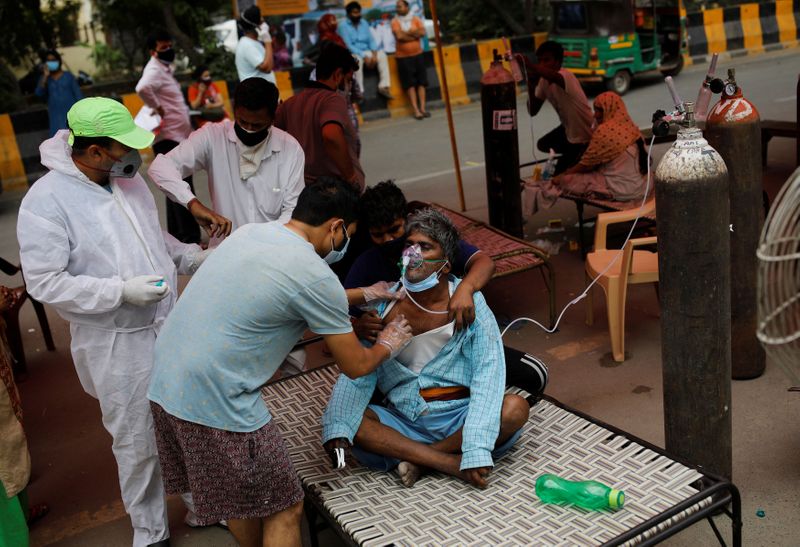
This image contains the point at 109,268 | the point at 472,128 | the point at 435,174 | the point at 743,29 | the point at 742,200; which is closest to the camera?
the point at 109,268

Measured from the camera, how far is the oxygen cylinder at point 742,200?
4.00 m

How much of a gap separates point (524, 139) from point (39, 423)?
24.6 ft

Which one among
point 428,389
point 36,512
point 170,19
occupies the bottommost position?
point 36,512

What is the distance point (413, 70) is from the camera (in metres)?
13.6

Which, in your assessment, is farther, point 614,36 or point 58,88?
point 614,36

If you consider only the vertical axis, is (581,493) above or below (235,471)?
below

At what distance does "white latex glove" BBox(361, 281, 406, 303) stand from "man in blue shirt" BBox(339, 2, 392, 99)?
9620 millimetres

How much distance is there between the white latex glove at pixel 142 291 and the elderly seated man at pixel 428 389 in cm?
77

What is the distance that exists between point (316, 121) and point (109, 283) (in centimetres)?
219

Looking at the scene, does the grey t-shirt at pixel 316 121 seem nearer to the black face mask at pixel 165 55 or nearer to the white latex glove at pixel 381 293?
the white latex glove at pixel 381 293

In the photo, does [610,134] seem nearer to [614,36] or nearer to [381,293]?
[381,293]

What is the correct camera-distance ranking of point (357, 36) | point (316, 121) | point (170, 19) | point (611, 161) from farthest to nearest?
point (170, 19)
point (357, 36)
point (611, 161)
point (316, 121)

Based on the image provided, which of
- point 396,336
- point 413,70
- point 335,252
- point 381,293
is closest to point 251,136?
point 381,293

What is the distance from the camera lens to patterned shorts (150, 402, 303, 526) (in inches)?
112
